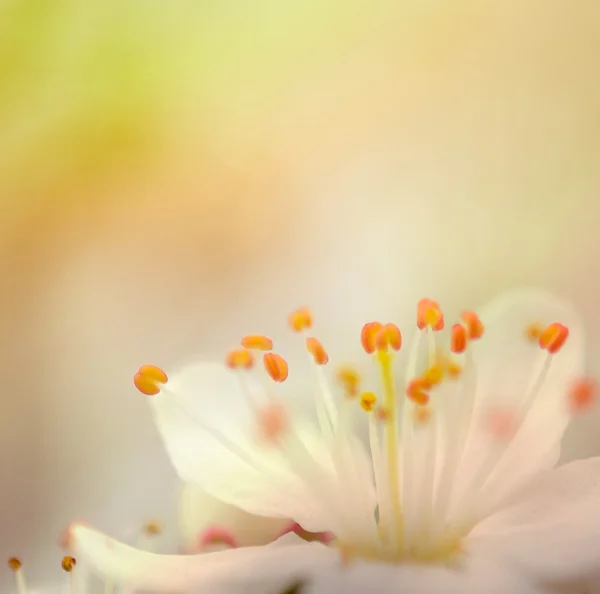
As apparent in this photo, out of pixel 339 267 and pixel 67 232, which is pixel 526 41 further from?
pixel 67 232

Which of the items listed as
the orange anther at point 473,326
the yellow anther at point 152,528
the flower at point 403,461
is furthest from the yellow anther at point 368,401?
the yellow anther at point 152,528

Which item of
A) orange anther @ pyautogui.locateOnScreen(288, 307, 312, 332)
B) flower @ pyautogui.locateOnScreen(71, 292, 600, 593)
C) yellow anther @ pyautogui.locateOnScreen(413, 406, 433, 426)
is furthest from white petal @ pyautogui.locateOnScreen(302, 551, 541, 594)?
orange anther @ pyautogui.locateOnScreen(288, 307, 312, 332)

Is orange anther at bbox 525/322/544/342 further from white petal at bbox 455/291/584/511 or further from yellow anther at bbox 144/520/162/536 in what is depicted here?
yellow anther at bbox 144/520/162/536

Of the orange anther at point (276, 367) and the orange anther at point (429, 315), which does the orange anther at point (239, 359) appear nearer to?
the orange anther at point (276, 367)

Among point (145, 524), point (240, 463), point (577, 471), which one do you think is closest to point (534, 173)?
point (577, 471)

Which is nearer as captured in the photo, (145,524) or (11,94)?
(145,524)

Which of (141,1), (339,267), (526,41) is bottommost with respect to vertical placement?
(339,267)

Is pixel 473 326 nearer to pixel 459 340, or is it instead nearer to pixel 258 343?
pixel 459 340
